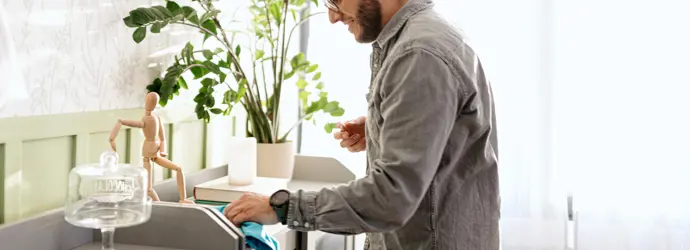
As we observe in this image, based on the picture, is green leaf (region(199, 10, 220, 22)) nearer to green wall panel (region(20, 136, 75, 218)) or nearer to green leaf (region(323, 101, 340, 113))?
green wall panel (region(20, 136, 75, 218))

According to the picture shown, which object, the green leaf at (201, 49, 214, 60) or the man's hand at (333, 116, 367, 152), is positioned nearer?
the man's hand at (333, 116, 367, 152)

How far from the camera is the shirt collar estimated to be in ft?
4.82

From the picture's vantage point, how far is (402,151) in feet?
4.27

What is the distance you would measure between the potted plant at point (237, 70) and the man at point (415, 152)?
Answer: 0.64 meters

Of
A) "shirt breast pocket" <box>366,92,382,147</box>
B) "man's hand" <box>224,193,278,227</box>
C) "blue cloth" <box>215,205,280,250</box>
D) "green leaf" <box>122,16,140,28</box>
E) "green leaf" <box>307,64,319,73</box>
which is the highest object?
"green leaf" <box>122,16,140,28</box>

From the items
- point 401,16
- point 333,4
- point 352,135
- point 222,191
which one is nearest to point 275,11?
point 222,191

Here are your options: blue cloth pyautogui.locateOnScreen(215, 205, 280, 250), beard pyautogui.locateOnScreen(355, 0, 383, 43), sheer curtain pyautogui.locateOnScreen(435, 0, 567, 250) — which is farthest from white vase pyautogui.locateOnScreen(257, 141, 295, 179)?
beard pyautogui.locateOnScreen(355, 0, 383, 43)

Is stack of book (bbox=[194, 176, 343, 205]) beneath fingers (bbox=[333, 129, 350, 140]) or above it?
beneath

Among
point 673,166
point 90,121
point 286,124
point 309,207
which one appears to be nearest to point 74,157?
point 90,121

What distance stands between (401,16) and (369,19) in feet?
0.22

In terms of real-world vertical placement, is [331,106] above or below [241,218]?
above

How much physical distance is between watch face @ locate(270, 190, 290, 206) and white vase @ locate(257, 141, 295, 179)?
44.8 inches

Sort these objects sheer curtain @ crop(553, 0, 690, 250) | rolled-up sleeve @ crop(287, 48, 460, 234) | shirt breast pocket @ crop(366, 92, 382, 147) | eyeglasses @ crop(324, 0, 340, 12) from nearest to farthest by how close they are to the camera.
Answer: rolled-up sleeve @ crop(287, 48, 460, 234) < shirt breast pocket @ crop(366, 92, 382, 147) < eyeglasses @ crop(324, 0, 340, 12) < sheer curtain @ crop(553, 0, 690, 250)

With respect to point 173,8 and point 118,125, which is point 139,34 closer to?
point 173,8
